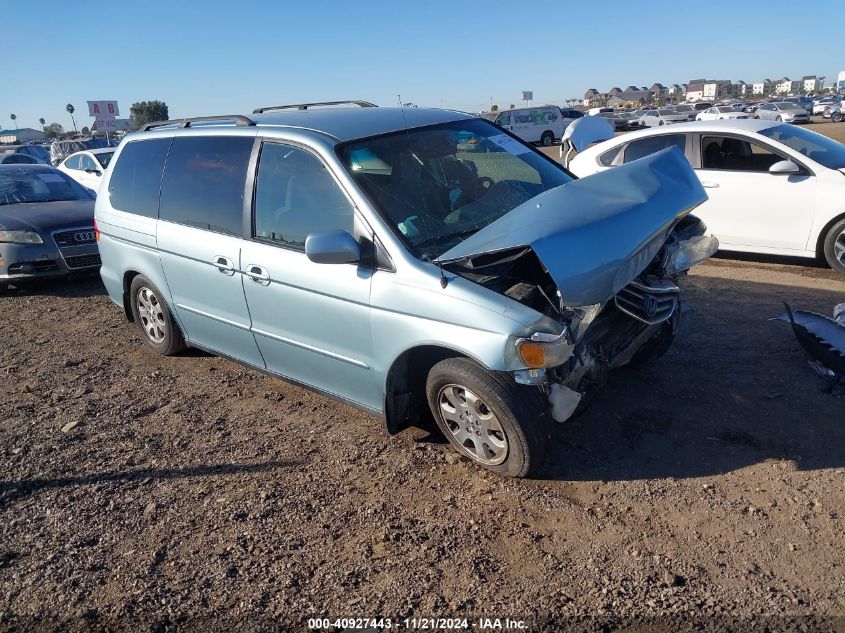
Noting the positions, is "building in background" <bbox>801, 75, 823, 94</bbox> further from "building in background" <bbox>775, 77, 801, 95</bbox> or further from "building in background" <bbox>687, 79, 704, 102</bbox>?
"building in background" <bbox>687, 79, 704, 102</bbox>

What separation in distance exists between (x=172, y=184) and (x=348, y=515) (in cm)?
288

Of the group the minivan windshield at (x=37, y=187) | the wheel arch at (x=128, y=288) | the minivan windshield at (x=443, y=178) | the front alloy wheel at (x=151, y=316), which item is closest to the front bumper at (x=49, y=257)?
the minivan windshield at (x=37, y=187)

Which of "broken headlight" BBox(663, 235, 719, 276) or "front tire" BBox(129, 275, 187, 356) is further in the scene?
"front tire" BBox(129, 275, 187, 356)

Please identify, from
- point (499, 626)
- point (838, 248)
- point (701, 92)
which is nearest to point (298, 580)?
point (499, 626)

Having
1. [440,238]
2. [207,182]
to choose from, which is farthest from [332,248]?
[207,182]

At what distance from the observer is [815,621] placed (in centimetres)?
252

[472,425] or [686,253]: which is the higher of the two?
[686,253]

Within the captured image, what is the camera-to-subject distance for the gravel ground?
9.06 feet

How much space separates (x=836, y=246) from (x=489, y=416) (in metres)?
5.25

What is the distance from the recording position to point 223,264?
14.2 feet

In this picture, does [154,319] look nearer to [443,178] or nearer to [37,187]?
[443,178]

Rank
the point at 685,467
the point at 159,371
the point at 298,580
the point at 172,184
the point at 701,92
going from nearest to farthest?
the point at 298,580 < the point at 685,467 < the point at 172,184 < the point at 159,371 < the point at 701,92

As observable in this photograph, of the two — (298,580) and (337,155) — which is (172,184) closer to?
(337,155)

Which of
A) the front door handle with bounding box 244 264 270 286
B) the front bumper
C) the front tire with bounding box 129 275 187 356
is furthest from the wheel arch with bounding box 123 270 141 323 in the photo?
the front bumper
